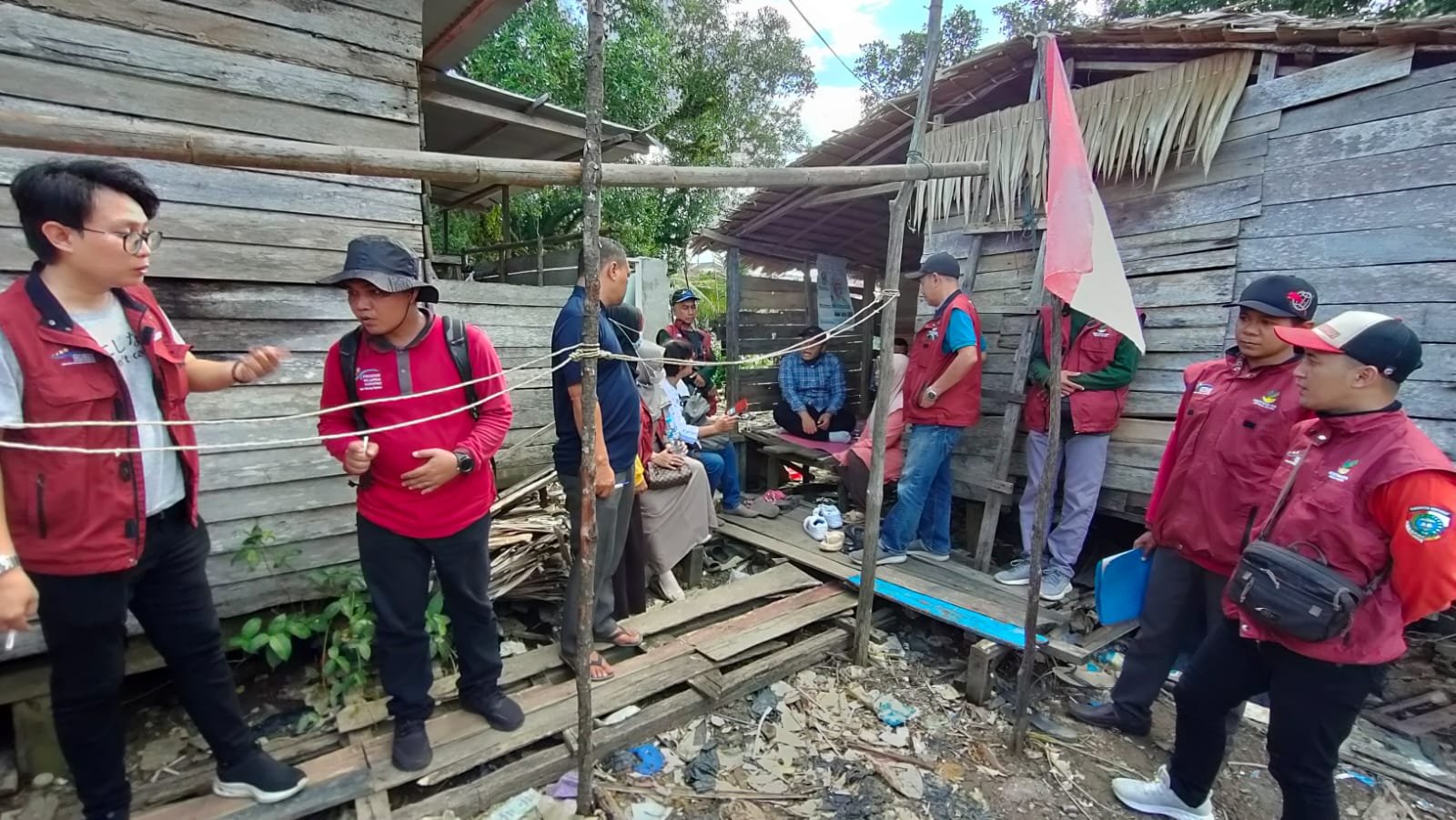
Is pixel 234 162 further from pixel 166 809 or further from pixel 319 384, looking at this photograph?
pixel 166 809

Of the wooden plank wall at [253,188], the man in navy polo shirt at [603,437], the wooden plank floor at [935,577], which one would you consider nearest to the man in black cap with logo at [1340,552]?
the wooden plank floor at [935,577]

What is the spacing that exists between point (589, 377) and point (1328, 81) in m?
4.80

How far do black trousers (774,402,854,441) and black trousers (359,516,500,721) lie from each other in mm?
4500

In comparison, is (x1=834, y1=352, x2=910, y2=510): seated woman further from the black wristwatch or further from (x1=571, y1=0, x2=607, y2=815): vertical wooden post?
the black wristwatch

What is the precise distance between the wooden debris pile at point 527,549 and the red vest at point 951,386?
8.81ft

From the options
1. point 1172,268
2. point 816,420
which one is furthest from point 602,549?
point 1172,268

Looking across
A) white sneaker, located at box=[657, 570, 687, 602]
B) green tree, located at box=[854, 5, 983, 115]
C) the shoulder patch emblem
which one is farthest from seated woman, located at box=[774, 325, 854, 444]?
green tree, located at box=[854, 5, 983, 115]

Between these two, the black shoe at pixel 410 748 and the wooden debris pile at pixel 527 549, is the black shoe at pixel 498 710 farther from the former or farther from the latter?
the wooden debris pile at pixel 527 549

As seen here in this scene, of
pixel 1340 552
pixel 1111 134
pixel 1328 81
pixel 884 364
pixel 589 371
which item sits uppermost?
pixel 1328 81

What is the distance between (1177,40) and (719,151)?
1266cm

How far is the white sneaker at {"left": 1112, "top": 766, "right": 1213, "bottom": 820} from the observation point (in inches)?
112

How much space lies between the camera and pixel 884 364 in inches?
153

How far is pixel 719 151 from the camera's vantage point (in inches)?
625

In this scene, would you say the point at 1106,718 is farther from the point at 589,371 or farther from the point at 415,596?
the point at 415,596
